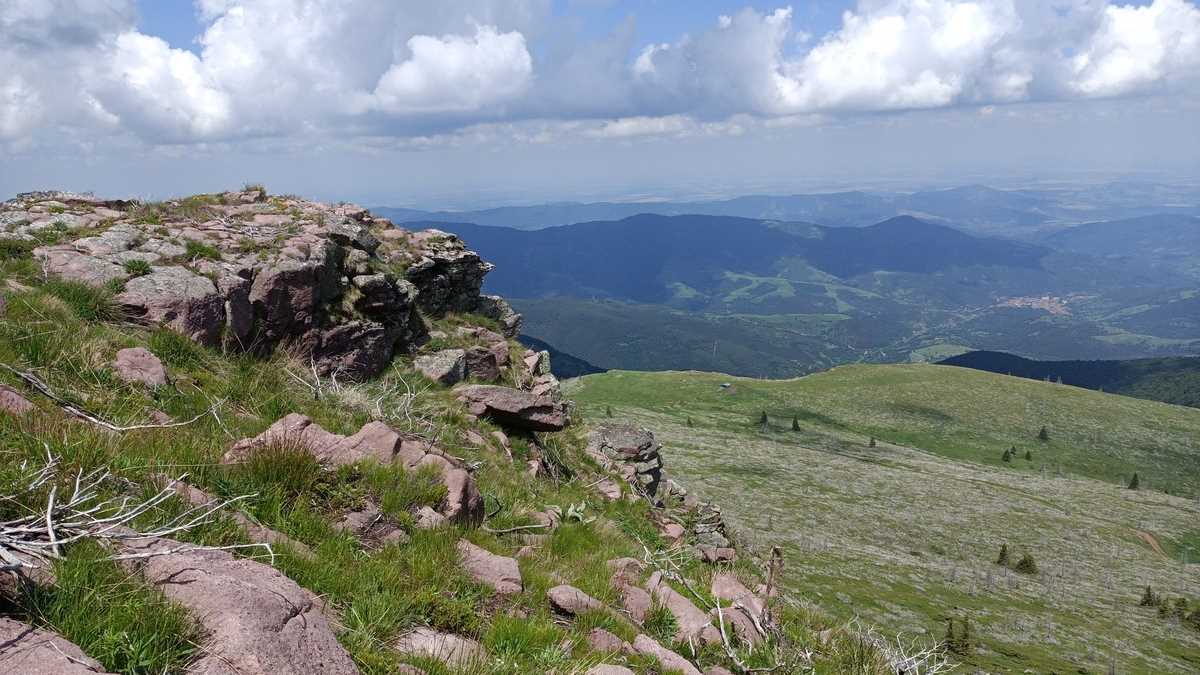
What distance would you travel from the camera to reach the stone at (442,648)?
4688 millimetres

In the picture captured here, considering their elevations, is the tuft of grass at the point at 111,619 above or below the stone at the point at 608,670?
above

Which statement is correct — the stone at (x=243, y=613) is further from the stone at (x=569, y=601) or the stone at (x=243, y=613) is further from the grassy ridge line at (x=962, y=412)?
the grassy ridge line at (x=962, y=412)

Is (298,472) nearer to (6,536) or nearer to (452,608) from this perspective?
(452,608)

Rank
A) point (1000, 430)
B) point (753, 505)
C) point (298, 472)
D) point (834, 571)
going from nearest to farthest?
point (298, 472) < point (834, 571) < point (753, 505) < point (1000, 430)

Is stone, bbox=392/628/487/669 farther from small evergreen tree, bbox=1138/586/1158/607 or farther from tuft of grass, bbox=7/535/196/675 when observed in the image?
small evergreen tree, bbox=1138/586/1158/607

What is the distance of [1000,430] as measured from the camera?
152 meters

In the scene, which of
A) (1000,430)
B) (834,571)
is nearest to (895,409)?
(1000,430)

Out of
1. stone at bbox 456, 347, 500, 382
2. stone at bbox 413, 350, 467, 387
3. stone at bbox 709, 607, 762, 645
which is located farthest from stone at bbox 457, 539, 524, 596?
stone at bbox 456, 347, 500, 382

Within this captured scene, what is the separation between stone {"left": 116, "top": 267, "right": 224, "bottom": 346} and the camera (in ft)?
35.7

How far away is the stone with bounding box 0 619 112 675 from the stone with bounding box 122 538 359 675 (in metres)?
0.54

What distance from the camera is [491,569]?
6.47 meters

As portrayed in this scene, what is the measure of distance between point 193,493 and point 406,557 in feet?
6.50

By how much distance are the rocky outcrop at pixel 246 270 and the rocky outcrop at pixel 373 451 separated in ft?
16.2

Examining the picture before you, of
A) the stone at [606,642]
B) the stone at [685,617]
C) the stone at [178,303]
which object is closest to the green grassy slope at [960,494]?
the stone at [685,617]
